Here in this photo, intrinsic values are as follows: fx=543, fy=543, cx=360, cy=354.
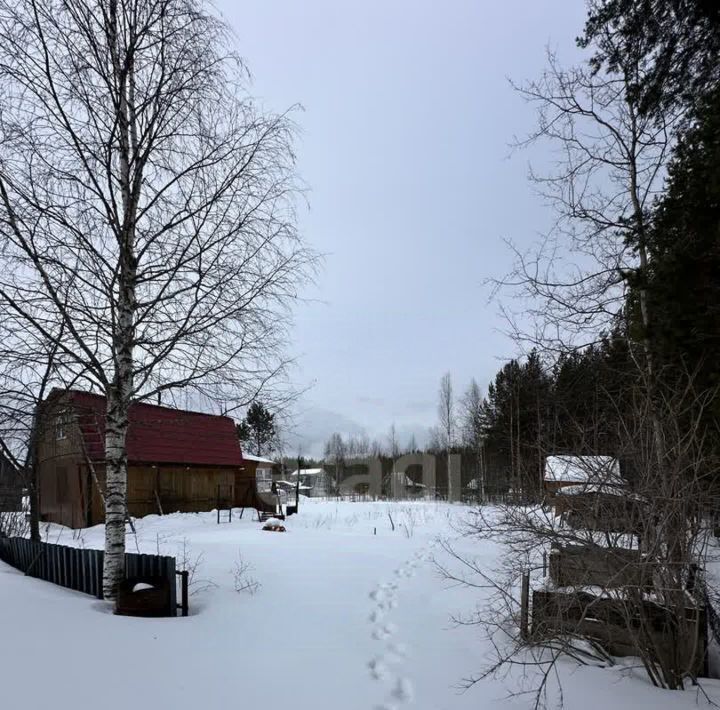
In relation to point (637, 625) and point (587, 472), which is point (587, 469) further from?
point (637, 625)

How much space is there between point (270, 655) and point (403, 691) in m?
1.37

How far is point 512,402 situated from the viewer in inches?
1179

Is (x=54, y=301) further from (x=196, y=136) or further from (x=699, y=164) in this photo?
(x=699, y=164)

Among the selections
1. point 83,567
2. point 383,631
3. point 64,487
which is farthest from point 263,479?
point 383,631

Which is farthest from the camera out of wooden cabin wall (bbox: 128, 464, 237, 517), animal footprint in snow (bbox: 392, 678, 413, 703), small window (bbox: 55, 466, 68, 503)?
wooden cabin wall (bbox: 128, 464, 237, 517)

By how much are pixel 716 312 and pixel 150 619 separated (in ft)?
23.0

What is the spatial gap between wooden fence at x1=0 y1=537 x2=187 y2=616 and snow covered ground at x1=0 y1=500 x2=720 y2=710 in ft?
1.00

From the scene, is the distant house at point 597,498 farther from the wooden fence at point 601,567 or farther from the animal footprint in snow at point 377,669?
the animal footprint in snow at point 377,669

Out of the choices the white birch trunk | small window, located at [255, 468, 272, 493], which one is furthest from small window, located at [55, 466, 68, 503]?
the white birch trunk

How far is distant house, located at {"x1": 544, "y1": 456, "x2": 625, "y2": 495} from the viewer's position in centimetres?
475

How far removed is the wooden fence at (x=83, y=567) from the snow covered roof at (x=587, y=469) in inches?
171

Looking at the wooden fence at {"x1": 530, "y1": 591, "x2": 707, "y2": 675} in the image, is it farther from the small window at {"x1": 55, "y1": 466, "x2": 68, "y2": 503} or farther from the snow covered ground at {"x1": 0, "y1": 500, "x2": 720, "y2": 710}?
the small window at {"x1": 55, "y1": 466, "x2": 68, "y2": 503}

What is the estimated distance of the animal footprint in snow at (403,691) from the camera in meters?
4.31

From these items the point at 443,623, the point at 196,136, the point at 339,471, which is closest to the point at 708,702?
the point at 443,623
